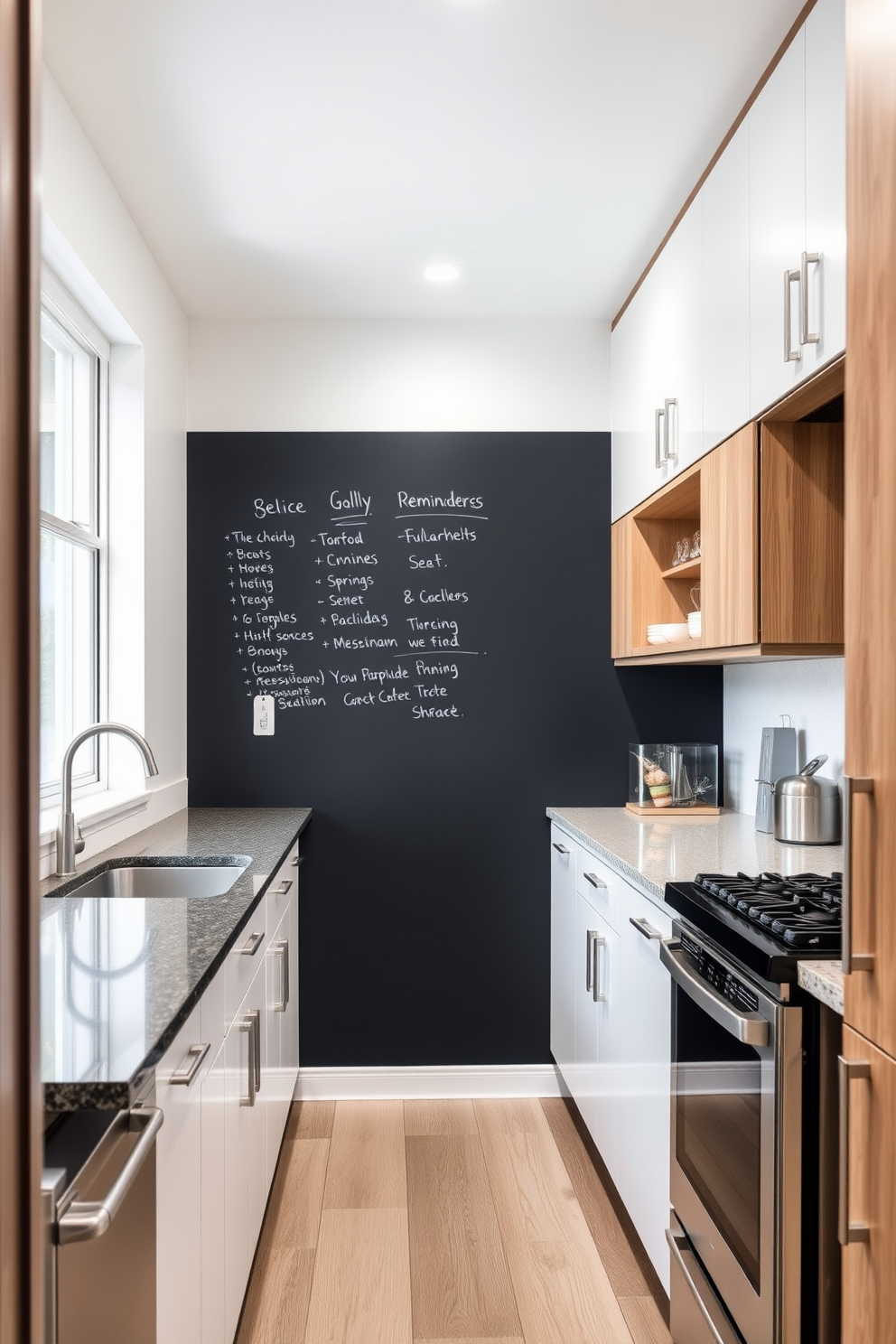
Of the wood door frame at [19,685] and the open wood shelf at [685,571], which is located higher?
the open wood shelf at [685,571]

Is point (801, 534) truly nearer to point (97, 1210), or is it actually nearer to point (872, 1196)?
point (872, 1196)

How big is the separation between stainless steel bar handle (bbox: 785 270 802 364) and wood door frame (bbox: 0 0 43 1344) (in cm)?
155

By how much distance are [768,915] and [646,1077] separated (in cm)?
74

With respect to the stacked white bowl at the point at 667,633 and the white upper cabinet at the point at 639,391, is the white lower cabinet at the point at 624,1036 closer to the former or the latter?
the stacked white bowl at the point at 667,633

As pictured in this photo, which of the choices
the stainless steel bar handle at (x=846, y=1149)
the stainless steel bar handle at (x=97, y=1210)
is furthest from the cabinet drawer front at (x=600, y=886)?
the stainless steel bar handle at (x=97, y=1210)

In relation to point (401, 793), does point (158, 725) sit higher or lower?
higher

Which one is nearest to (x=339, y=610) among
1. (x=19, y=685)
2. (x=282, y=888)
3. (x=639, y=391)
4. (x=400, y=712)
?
(x=400, y=712)

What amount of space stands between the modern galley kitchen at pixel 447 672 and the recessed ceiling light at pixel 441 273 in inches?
1.1

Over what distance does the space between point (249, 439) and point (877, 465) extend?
2.58m

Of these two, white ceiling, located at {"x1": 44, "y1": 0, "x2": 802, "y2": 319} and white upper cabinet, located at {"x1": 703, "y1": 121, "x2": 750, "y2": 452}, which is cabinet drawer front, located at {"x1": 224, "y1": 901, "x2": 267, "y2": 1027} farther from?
white ceiling, located at {"x1": 44, "y1": 0, "x2": 802, "y2": 319}

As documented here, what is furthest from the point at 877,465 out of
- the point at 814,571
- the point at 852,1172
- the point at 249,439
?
the point at 249,439

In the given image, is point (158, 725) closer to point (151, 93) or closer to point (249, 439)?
point (249, 439)

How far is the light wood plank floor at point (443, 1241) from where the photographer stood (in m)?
2.06

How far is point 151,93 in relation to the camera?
82.7 inches
